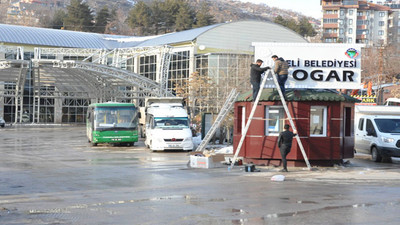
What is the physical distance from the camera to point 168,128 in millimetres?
32156

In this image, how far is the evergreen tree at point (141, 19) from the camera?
138875 millimetres

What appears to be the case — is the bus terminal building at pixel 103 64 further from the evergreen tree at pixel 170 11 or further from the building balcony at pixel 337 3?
the building balcony at pixel 337 3

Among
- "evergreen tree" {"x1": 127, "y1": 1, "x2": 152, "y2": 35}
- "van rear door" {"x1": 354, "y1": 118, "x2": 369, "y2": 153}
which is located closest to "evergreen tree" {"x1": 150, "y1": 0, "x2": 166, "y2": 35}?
"evergreen tree" {"x1": 127, "y1": 1, "x2": 152, "y2": 35}

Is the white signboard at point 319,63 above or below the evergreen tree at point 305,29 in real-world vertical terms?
below

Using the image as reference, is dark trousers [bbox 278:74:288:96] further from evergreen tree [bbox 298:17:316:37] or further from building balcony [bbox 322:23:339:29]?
building balcony [bbox 322:23:339:29]

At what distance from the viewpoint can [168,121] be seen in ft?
108

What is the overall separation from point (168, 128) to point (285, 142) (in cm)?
1255

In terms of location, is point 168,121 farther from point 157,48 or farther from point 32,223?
point 157,48

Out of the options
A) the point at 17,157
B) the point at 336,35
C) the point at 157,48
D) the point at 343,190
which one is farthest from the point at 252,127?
the point at 336,35

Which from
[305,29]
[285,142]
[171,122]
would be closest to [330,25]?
[305,29]

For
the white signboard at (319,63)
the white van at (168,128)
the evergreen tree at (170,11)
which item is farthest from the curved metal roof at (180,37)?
the evergreen tree at (170,11)

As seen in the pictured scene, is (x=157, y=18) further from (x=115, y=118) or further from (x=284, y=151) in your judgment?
(x=284, y=151)

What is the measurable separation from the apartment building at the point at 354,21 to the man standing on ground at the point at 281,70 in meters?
140

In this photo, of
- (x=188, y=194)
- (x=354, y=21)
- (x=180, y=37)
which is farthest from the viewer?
(x=354, y=21)
